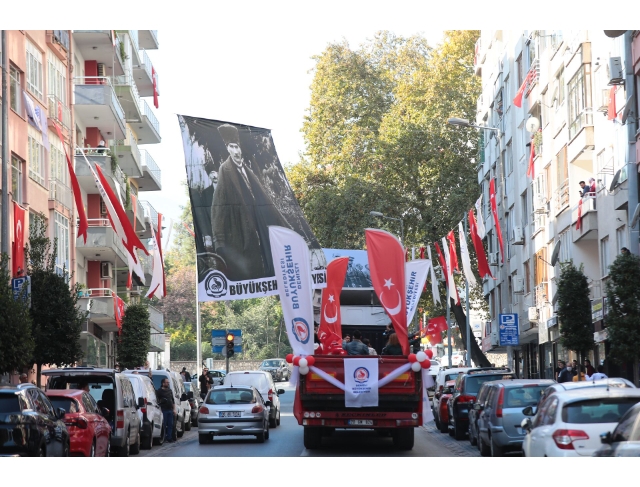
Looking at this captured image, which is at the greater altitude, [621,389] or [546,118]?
[546,118]

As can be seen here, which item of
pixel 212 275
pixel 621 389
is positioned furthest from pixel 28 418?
pixel 621 389

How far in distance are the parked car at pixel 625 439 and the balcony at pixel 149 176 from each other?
169 feet

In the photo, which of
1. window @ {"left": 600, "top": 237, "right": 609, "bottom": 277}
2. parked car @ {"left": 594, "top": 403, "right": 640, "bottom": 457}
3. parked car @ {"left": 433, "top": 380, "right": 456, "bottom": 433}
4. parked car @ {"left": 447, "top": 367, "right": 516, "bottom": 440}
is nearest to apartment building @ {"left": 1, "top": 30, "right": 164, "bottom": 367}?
parked car @ {"left": 433, "top": 380, "right": 456, "bottom": 433}

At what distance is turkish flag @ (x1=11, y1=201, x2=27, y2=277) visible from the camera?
1404 inches

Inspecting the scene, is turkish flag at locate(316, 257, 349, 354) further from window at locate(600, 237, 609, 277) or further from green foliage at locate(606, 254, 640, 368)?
window at locate(600, 237, 609, 277)

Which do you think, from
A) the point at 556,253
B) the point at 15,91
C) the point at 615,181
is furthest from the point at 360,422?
the point at 556,253

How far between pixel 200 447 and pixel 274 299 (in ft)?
283

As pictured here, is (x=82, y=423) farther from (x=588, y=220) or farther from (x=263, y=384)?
(x=588, y=220)

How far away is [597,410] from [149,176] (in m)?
53.3

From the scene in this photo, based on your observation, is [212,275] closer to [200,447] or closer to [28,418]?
[28,418]

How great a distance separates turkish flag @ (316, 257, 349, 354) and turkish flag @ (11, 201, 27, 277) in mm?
10361

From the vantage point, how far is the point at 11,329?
27094 millimetres

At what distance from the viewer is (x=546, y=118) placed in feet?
156

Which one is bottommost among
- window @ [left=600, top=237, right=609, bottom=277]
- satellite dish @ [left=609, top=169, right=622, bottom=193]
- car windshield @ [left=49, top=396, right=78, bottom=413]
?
car windshield @ [left=49, top=396, right=78, bottom=413]
